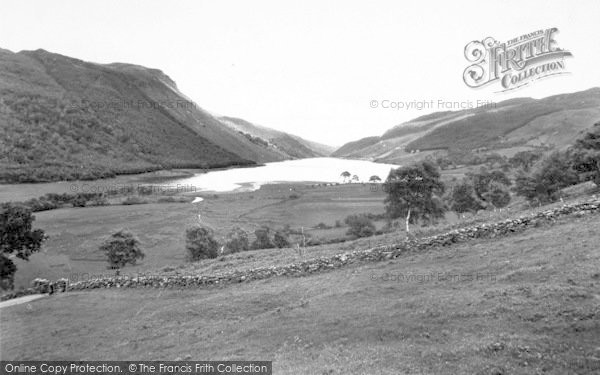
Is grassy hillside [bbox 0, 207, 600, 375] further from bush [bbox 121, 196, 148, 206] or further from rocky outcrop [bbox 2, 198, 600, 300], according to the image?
bush [bbox 121, 196, 148, 206]

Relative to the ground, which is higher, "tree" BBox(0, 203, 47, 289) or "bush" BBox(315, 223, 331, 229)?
"tree" BBox(0, 203, 47, 289)

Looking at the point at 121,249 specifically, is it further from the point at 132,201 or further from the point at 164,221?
the point at 132,201

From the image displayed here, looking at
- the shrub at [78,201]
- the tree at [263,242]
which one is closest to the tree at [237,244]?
the tree at [263,242]

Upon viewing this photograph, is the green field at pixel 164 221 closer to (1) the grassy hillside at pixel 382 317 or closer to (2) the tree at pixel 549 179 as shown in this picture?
(1) the grassy hillside at pixel 382 317

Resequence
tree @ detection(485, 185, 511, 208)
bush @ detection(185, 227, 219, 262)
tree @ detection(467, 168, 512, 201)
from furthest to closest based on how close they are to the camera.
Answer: tree @ detection(467, 168, 512, 201)
tree @ detection(485, 185, 511, 208)
bush @ detection(185, 227, 219, 262)

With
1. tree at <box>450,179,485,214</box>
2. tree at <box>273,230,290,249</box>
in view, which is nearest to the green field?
tree at <box>273,230,290,249</box>
